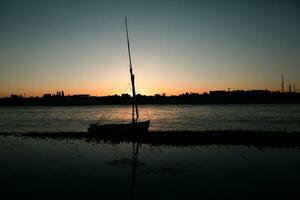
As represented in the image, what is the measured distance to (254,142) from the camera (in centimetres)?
3606

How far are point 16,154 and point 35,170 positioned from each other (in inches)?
353

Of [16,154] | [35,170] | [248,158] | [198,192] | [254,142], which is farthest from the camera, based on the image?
[254,142]

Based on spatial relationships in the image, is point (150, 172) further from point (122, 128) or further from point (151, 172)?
point (122, 128)

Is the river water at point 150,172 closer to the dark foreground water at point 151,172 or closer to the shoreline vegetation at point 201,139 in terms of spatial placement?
the dark foreground water at point 151,172

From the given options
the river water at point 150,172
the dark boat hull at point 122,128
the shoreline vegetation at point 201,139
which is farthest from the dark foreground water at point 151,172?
the dark boat hull at point 122,128

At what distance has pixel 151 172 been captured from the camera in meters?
22.7

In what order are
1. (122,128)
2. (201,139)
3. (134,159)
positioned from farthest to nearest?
(122,128) → (201,139) → (134,159)

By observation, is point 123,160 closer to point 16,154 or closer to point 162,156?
point 162,156

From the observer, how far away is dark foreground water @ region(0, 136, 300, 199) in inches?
696

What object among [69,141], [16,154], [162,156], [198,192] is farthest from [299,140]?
[16,154]

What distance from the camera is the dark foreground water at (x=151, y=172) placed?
17688mm

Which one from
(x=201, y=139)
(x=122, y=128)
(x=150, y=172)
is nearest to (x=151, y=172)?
(x=150, y=172)

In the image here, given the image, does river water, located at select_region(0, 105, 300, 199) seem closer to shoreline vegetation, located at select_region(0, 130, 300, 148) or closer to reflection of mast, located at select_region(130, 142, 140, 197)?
reflection of mast, located at select_region(130, 142, 140, 197)

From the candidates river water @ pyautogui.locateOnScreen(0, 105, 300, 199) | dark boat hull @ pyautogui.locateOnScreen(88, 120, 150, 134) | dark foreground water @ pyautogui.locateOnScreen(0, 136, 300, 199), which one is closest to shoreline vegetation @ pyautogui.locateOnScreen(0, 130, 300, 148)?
dark boat hull @ pyautogui.locateOnScreen(88, 120, 150, 134)
